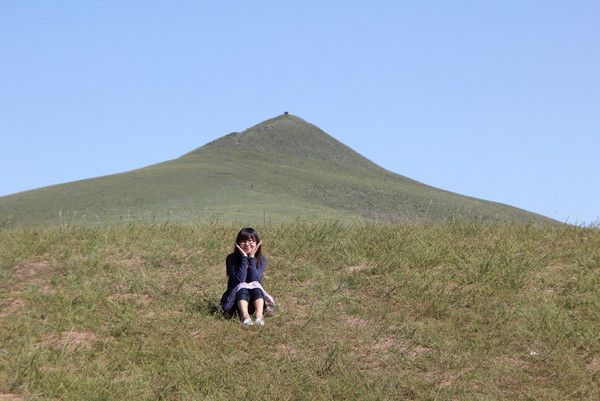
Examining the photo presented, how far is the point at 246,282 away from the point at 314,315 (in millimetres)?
1162

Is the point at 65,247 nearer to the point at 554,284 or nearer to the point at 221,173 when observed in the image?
the point at 554,284

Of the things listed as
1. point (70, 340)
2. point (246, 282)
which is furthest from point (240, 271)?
point (70, 340)

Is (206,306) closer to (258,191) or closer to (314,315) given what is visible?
(314,315)

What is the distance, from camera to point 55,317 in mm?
12469

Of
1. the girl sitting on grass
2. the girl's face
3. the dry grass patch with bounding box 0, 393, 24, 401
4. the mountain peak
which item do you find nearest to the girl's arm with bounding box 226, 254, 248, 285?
the girl sitting on grass

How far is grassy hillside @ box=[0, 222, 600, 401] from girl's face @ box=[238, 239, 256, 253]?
43.6 inches

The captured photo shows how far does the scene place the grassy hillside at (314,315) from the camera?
10.6 metres

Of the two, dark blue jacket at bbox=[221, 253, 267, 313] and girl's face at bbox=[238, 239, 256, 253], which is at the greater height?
girl's face at bbox=[238, 239, 256, 253]

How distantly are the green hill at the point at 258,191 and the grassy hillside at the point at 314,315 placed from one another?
50.0 ft

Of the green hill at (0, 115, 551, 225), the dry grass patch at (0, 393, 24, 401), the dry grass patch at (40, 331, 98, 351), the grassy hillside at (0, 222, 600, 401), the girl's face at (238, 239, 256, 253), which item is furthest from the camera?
the green hill at (0, 115, 551, 225)

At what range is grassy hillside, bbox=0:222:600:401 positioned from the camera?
1056 centimetres

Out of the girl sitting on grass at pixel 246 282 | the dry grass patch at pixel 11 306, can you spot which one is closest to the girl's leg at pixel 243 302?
the girl sitting on grass at pixel 246 282

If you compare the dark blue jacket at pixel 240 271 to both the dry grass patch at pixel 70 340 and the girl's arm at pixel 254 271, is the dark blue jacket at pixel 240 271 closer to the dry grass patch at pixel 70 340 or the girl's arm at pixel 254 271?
the girl's arm at pixel 254 271

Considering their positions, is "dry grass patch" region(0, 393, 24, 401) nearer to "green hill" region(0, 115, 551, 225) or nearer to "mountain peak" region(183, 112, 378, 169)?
"green hill" region(0, 115, 551, 225)
